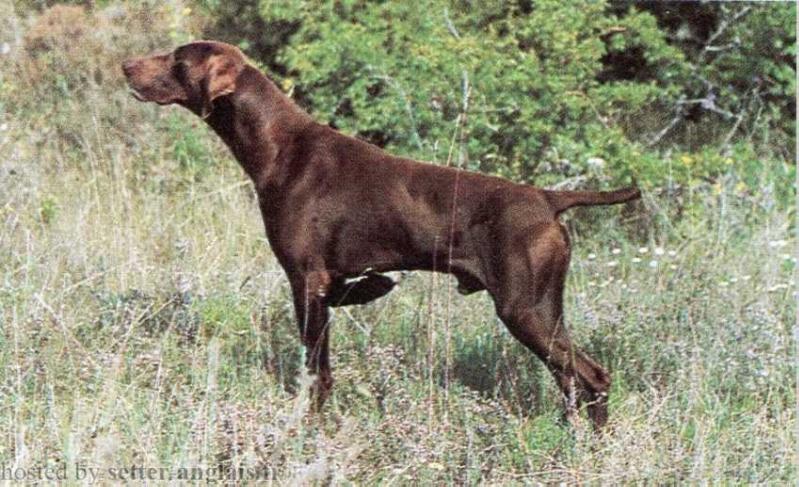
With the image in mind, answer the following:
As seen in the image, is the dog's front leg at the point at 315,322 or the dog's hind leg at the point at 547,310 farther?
the dog's front leg at the point at 315,322

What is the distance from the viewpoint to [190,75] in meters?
5.04

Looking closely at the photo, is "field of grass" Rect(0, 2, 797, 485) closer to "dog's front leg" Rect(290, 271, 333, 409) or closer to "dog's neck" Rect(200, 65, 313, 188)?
"dog's front leg" Rect(290, 271, 333, 409)

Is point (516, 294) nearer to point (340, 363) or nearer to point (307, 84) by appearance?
point (340, 363)

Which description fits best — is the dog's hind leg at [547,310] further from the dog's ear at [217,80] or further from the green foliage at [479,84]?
the green foliage at [479,84]

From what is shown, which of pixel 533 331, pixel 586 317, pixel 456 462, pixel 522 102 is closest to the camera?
pixel 456 462

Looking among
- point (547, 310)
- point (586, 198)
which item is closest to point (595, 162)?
point (586, 198)

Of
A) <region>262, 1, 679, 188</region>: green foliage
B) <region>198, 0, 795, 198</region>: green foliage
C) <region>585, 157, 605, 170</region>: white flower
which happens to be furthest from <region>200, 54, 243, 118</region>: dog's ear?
<region>585, 157, 605, 170</region>: white flower

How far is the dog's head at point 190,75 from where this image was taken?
5031 millimetres

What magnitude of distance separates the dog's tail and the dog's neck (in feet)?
3.35

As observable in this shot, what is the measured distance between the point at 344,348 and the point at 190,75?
4.10 ft

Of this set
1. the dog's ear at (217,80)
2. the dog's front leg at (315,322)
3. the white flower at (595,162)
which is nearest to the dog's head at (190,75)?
the dog's ear at (217,80)

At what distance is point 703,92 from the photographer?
9352 millimetres

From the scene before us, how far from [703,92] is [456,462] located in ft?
18.5

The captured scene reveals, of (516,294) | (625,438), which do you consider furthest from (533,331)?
(625,438)
